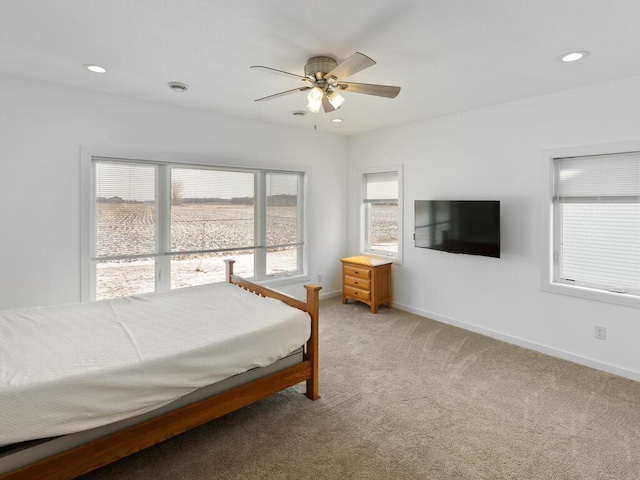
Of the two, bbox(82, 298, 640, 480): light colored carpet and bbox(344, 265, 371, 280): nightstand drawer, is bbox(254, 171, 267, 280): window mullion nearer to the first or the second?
bbox(344, 265, 371, 280): nightstand drawer

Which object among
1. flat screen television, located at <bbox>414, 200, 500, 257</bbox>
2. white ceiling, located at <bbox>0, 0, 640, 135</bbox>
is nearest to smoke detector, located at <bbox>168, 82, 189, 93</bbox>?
white ceiling, located at <bbox>0, 0, 640, 135</bbox>

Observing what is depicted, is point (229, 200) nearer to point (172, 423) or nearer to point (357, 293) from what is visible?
point (357, 293)

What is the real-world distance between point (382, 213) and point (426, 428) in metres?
3.42

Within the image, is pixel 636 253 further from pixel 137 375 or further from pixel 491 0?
pixel 137 375

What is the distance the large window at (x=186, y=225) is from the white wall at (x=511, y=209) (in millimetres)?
1663

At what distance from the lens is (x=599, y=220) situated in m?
3.28

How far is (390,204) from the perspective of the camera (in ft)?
17.1

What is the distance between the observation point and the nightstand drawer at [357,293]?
4.86 m

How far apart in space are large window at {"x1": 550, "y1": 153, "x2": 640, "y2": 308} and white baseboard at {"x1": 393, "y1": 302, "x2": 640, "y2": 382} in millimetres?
640

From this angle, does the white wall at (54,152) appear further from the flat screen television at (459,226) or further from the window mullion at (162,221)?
the flat screen television at (459,226)

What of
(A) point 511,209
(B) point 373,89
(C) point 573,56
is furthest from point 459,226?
(B) point 373,89

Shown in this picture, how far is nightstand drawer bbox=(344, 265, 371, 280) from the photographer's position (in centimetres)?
483

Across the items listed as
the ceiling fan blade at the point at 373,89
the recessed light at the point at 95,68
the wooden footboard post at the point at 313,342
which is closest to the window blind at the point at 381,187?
the ceiling fan blade at the point at 373,89

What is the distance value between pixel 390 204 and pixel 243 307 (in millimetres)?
3060
